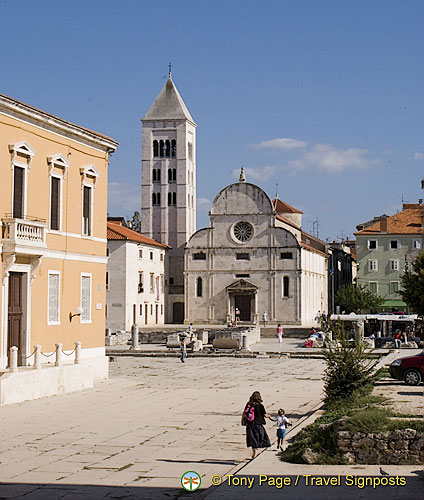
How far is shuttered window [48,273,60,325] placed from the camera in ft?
92.3

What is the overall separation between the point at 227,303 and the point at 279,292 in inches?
211

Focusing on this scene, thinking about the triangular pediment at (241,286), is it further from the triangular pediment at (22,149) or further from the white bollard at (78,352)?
the triangular pediment at (22,149)

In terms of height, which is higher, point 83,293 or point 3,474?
point 83,293

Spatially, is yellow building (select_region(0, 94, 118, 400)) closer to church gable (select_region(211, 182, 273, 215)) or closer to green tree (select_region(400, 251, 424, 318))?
green tree (select_region(400, 251, 424, 318))

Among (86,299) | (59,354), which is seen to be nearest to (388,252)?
(86,299)

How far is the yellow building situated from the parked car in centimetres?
1164

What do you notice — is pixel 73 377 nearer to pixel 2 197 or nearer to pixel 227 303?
pixel 2 197

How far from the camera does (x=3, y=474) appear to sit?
45.7 ft

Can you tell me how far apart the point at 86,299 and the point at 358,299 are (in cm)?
5106

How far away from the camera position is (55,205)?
28.7 metres

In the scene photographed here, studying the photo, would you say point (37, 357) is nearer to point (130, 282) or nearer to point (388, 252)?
point (130, 282)

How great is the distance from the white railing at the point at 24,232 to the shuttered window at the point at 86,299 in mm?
4026

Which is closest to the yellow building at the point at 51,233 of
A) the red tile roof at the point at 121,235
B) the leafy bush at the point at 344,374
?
the leafy bush at the point at 344,374

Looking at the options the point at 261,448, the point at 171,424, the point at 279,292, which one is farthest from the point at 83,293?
the point at 279,292
